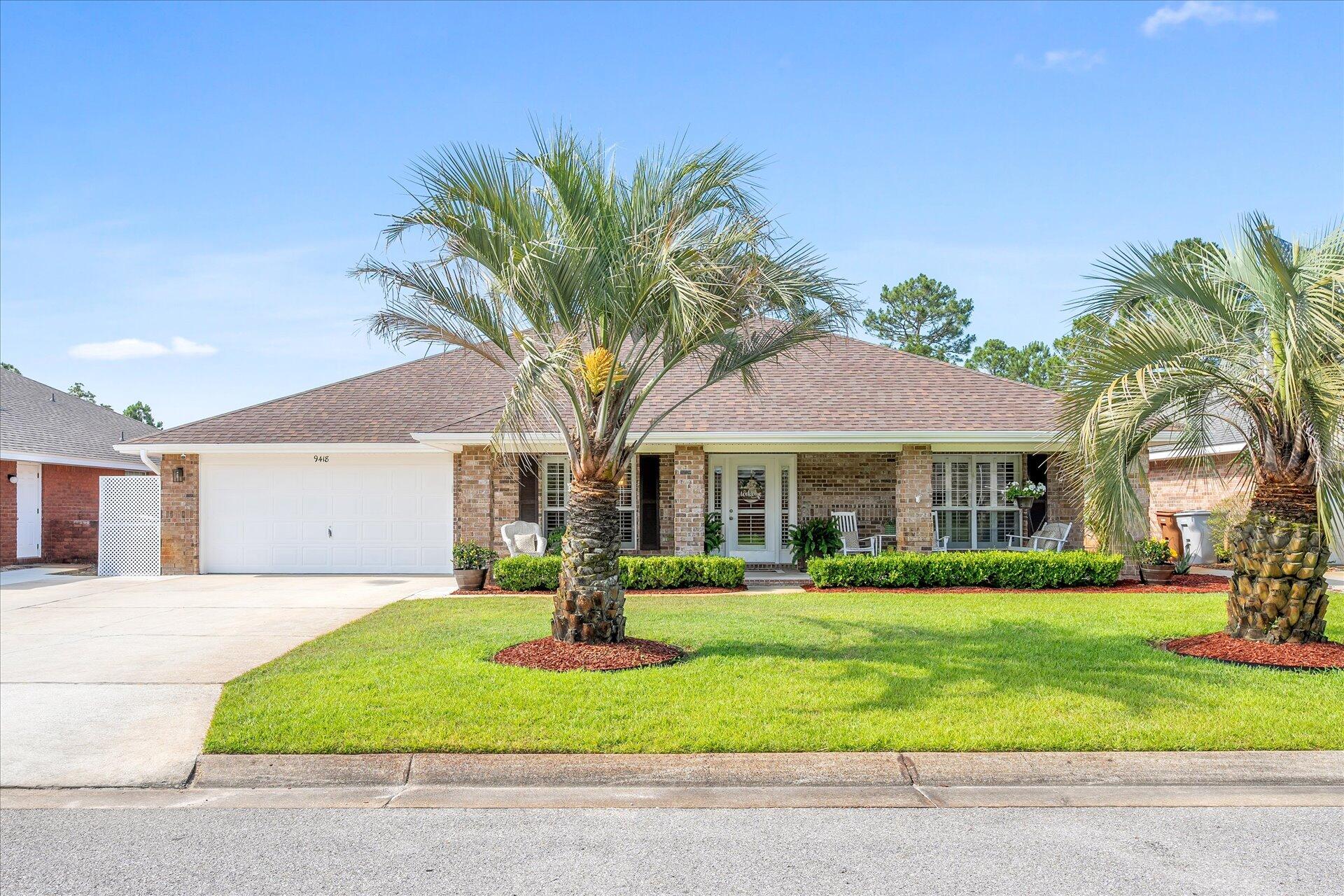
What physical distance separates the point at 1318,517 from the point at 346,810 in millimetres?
8742

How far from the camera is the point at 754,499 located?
1809 centimetres

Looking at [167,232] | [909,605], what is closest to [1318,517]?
[909,605]

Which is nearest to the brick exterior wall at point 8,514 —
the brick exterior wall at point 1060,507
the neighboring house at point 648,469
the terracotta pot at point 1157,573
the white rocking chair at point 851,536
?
the neighboring house at point 648,469

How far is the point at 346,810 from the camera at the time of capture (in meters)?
4.96

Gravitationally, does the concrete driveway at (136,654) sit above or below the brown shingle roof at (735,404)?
below

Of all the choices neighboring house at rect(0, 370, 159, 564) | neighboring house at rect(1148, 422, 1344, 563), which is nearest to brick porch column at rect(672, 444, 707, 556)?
neighboring house at rect(1148, 422, 1344, 563)

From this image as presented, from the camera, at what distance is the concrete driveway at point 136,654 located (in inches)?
229

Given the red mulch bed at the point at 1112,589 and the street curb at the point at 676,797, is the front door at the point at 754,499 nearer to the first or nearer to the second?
the red mulch bed at the point at 1112,589

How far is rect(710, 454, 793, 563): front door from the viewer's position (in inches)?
709

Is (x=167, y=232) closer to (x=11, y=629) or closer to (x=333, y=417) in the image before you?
(x=333, y=417)

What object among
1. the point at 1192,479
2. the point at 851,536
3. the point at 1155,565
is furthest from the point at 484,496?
the point at 1192,479

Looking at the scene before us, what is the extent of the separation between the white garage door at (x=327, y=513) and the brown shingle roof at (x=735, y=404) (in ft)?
2.36

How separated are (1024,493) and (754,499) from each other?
17.9 ft

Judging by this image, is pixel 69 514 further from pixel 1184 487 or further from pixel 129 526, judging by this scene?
pixel 1184 487
